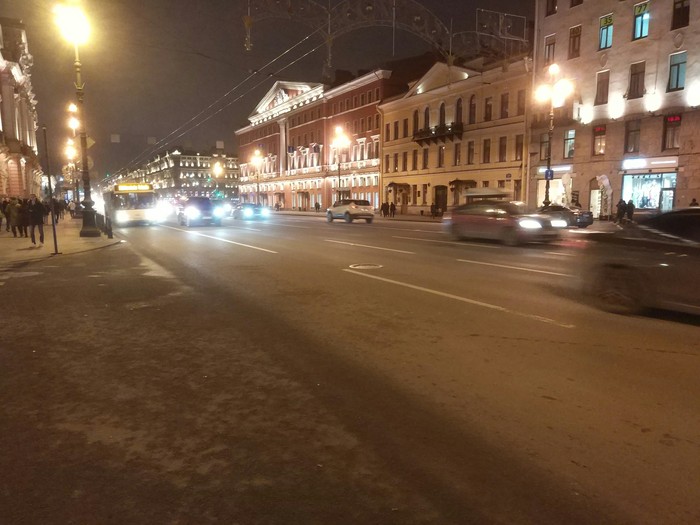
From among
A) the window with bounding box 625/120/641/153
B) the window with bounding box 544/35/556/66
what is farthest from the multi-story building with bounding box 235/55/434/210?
the window with bounding box 625/120/641/153

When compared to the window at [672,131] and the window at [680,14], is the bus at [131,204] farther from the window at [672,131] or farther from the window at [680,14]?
the window at [680,14]

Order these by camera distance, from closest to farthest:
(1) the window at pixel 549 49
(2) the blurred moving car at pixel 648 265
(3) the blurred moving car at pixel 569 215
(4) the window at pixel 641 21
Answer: (2) the blurred moving car at pixel 648 265, (3) the blurred moving car at pixel 569 215, (4) the window at pixel 641 21, (1) the window at pixel 549 49

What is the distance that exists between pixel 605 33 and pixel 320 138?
142 ft

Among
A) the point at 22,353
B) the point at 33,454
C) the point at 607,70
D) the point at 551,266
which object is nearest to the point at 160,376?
the point at 33,454

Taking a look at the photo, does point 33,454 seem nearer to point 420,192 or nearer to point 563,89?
point 563,89

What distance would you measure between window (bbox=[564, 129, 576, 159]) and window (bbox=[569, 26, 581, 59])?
4969mm

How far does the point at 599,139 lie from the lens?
32531 mm

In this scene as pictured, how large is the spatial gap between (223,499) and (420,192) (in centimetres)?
4965

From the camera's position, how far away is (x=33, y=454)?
3.45 m

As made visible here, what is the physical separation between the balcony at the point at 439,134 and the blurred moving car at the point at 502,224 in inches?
1060

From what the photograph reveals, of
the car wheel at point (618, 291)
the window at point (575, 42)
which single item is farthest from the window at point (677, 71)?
the car wheel at point (618, 291)

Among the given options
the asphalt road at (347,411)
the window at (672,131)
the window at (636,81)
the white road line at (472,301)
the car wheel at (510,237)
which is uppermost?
the window at (636,81)

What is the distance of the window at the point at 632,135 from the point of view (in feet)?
99.3

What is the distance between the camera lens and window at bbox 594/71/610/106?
106ft
